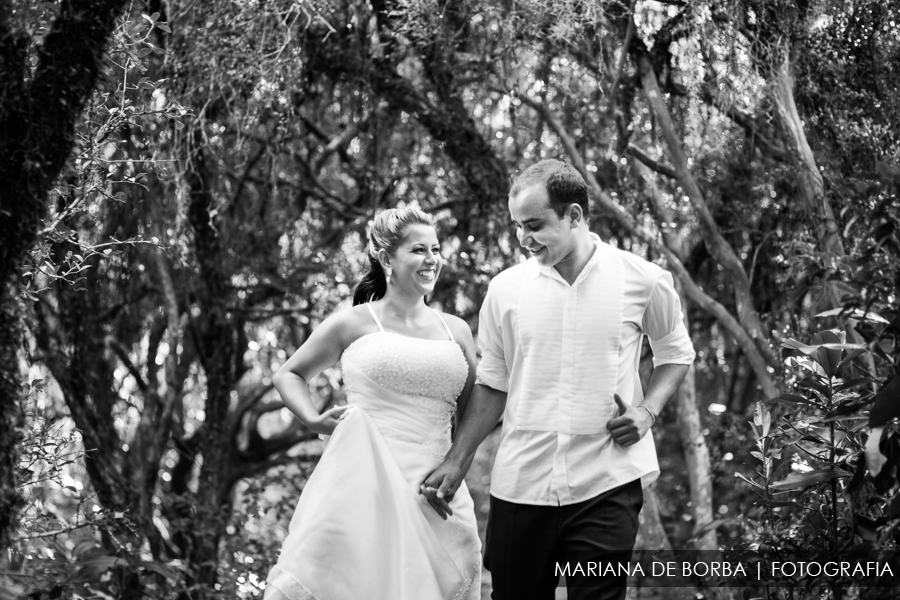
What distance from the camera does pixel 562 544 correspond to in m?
3.07

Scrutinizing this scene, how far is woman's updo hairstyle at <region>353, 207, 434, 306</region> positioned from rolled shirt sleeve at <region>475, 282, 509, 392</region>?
55cm

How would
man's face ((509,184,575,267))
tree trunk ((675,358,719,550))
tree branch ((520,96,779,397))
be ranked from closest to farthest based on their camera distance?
man's face ((509,184,575,267)), tree branch ((520,96,779,397)), tree trunk ((675,358,719,550))

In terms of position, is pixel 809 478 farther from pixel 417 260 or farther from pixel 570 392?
pixel 417 260

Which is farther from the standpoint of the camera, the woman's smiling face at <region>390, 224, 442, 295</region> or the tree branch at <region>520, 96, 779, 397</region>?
the tree branch at <region>520, 96, 779, 397</region>

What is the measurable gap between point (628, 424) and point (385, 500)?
96 cm

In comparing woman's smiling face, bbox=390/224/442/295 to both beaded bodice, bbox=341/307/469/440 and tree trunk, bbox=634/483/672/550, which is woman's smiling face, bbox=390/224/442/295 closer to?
beaded bodice, bbox=341/307/469/440

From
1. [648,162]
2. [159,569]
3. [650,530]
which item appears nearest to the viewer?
[159,569]

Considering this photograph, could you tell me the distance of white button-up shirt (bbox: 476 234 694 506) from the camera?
3.09 meters

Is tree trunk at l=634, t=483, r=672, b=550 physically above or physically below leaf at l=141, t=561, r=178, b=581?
below

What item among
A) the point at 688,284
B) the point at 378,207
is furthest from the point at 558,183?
the point at 378,207

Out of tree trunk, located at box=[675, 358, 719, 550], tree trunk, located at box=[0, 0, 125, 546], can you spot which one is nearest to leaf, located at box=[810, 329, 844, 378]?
tree trunk, located at box=[0, 0, 125, 546]

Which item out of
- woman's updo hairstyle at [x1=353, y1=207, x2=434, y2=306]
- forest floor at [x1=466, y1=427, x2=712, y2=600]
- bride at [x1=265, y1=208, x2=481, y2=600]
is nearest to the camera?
bride at [x1=265, y1=208, x2=481, y2=600]

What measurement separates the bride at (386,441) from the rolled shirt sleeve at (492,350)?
29 cm

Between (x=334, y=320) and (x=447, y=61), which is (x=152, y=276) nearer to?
(x=447, y=61)
